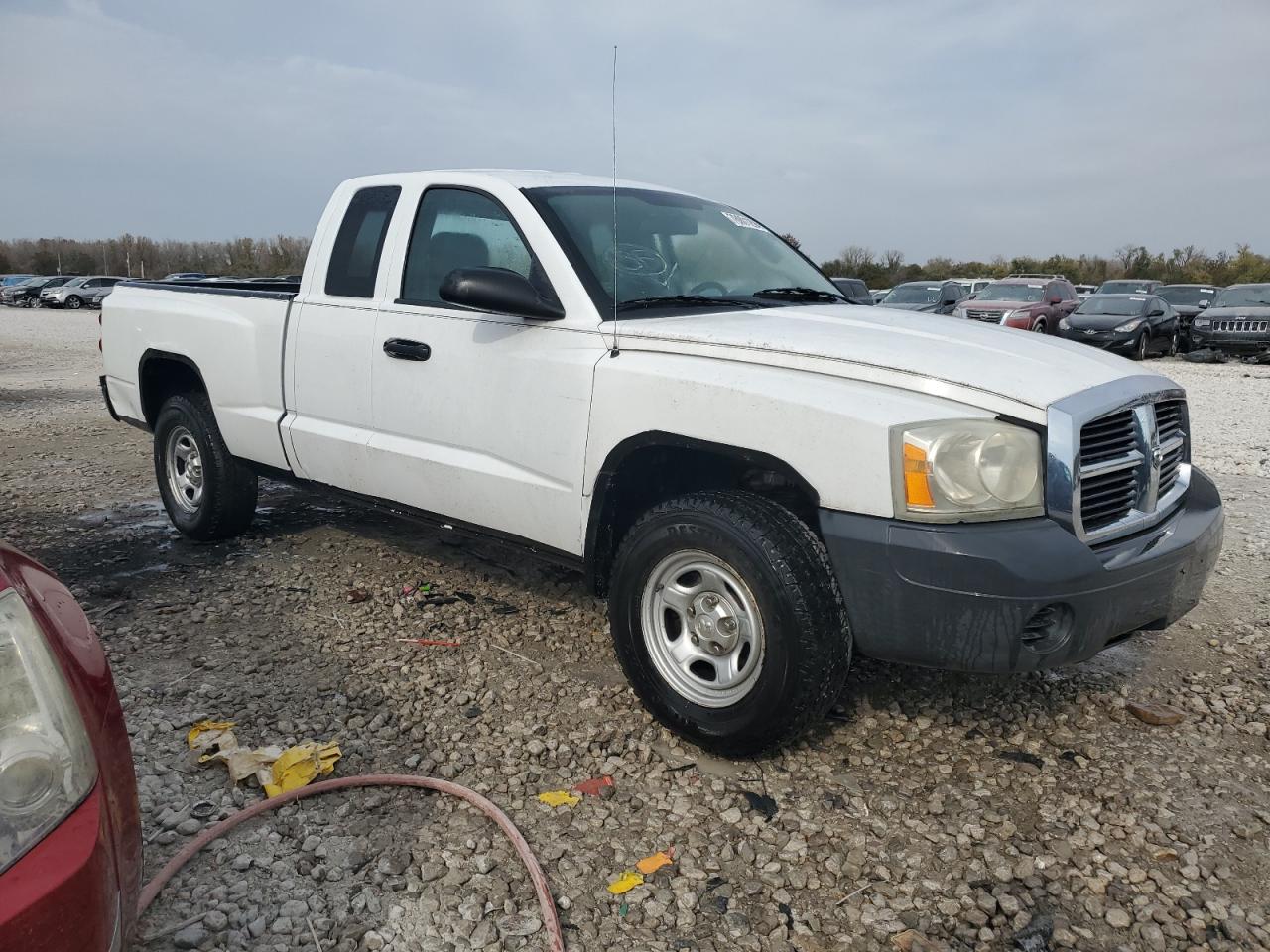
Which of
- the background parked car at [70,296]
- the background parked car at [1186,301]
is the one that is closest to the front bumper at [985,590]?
the background parked car at [1186,301]

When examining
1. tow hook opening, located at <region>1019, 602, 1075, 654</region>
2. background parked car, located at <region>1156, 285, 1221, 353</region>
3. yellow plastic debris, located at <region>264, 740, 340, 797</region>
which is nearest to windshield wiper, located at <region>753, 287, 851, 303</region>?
tow hook opening, located at <region>1019, 602, 1075, 654</region>

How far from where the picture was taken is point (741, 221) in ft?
14.7

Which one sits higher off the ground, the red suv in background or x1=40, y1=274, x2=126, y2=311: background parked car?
x1=40, y1=274, x2=126, y2=311: background parked car

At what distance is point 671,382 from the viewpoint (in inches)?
122

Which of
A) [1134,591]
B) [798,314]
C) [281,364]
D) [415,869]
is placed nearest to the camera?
[415,869]

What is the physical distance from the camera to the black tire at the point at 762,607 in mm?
2809

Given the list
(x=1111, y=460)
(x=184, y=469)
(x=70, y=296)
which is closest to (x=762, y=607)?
(x=1111, y=460)

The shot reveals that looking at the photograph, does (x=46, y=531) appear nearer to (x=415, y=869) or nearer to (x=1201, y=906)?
(x=415, y=869)

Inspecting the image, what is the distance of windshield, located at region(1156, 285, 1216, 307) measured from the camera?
2295cm

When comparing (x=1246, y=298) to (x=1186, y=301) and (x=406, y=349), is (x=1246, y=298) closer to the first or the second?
(x=1186, y=301)

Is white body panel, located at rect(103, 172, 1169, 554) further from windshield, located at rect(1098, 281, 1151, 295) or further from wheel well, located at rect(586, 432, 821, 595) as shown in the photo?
windshield, located at rect(1098, 281, 1151, 295)

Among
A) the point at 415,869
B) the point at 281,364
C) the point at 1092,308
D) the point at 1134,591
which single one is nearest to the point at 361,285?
the point at 281,364

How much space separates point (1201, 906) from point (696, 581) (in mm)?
1627

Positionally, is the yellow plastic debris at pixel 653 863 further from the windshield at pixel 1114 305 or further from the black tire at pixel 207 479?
the windshield at pixel 1114 305
